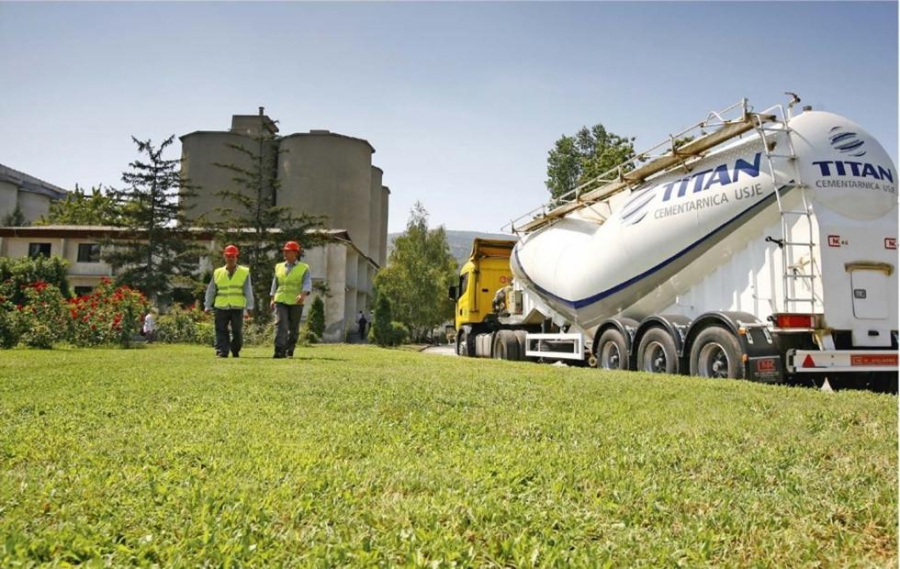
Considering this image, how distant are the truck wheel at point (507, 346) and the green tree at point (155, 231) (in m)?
22.8

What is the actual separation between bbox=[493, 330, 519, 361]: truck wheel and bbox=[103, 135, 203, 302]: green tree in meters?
22.8

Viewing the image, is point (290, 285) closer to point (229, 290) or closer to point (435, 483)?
point (229, 290)

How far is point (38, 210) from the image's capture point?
6362 cm

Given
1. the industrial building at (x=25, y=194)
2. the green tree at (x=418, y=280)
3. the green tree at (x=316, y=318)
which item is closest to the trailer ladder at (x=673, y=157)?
the green tree at (x=316, y=318)

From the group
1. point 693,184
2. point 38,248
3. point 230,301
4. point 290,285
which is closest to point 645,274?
point 693,184

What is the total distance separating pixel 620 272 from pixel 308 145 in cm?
4009

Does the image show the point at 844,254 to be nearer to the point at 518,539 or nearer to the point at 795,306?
the point at 795,306

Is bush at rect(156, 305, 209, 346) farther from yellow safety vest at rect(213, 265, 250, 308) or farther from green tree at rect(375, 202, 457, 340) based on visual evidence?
green tree at rect(375, 202, 457, 340)

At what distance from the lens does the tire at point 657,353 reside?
10.0m

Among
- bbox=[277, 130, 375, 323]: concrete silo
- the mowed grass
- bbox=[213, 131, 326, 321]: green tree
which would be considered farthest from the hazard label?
bbox=[277, 130, 375, 323]: concrete silo

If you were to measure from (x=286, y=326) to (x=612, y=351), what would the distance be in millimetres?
6120

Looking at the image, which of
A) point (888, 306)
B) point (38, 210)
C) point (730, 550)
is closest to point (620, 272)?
point (888, 306)

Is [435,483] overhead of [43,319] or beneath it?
beneath

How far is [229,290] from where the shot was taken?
10.9 meters
